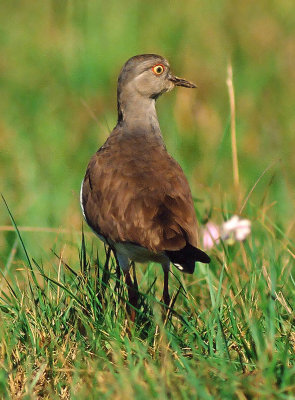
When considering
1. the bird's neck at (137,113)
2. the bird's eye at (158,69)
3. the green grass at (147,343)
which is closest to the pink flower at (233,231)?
the green grass at (147,343)

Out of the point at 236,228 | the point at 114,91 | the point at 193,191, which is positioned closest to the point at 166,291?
the point at 236,228

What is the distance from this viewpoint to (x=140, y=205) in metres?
4.60

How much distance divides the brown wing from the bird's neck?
1.23 feet

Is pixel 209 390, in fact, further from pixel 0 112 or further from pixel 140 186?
pixel 0 112

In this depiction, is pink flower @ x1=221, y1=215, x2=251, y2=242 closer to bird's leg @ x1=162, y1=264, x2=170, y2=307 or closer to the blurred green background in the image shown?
bird's leg @ x1=162, y1=264, x2=170, y2=307

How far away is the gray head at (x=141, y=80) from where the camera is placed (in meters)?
5.70

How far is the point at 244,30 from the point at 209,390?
8.01 metres

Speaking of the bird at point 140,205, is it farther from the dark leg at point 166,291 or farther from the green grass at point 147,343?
the green grass at point 147,343

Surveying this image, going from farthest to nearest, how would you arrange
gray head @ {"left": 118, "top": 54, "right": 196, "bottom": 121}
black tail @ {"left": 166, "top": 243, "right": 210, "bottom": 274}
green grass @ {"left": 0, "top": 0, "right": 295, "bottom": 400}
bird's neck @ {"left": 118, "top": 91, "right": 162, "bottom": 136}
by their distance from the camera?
1. gray head @ {"left": 118, "top": 54, "right": 196, "bottom": 121}
2. bird's neck @ {"left": 118, "top": 91, "right": 162, "bottom": 136}
3. black tail @ {"left": 166, "top": 243, "right": 210, "bottom": 274}
4. green grass @ {"left": 0, "top": 0, "right": 295, "bottom": 400}

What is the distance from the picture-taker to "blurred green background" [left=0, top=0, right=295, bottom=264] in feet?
25.9

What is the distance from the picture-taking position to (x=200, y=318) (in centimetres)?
423

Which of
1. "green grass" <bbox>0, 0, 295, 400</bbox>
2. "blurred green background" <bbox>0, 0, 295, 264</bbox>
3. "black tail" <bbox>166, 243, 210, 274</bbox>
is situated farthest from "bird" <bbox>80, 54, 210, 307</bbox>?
"blurred green background" <bbox>0, 0, 295, 264</bbox>

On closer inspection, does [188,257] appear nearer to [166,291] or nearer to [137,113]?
[166,291]

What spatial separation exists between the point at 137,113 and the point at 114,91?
4214 mm
